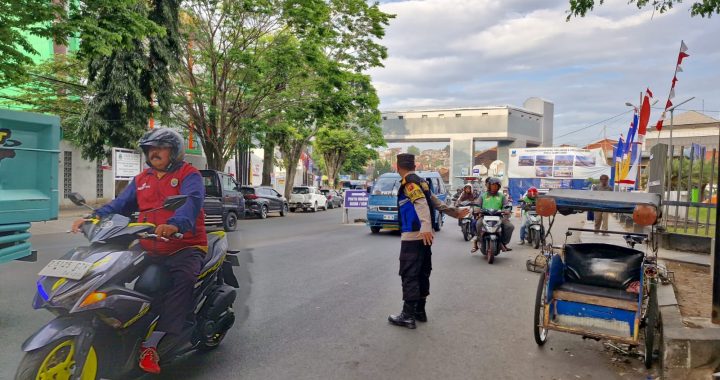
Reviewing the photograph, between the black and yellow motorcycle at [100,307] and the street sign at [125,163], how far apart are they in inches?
527

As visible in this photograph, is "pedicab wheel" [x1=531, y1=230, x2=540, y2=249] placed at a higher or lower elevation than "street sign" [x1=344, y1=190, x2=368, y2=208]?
lower

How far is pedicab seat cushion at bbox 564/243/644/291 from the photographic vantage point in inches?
195

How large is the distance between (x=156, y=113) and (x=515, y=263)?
13.7 metres

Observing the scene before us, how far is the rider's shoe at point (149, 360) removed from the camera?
3.30 m

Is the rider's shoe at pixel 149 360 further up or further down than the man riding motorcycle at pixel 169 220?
further down

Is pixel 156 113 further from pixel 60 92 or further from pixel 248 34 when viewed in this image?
pixel 60 92

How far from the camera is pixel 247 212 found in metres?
22.9

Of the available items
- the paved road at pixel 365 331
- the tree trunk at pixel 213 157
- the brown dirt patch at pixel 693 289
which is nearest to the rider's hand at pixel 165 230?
the paved road at pixel 365 331

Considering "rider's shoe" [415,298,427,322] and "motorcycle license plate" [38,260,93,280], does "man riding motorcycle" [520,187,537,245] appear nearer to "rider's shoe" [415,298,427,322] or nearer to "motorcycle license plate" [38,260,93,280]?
"rider's shoe" [415,298,427,322]

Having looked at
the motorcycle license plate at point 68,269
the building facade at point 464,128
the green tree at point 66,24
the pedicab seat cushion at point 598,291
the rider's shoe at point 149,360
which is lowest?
the rider's shoe at point 149,360

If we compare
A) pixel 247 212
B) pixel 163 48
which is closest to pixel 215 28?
pixel 163 48

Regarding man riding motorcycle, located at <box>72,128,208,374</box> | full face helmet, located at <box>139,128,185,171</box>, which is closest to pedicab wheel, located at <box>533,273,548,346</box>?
man riding motorcycle, located at <box>72,128,208,374</box>

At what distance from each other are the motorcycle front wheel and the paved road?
0.93m

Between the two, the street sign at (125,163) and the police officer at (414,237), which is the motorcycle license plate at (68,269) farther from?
the street sign at (125,163)
